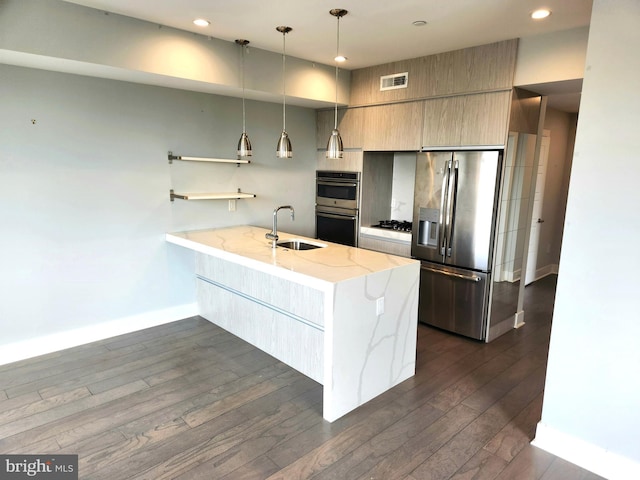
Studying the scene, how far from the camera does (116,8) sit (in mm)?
2824

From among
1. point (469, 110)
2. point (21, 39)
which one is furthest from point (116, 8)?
point (469, 110)

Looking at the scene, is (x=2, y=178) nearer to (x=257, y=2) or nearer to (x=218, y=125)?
(x=218, y=125)

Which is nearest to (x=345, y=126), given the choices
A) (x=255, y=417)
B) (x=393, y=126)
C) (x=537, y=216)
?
(x=393, y=126)

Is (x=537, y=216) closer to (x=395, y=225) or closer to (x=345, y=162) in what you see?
(x=395, y=225)

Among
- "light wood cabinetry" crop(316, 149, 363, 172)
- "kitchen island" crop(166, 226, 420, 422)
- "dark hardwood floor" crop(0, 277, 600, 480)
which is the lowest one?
"dark hardwood floor" crop(0, 277, 600, 480)

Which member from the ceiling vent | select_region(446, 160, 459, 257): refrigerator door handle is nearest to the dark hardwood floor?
select_region(446, 160, 459, 257): refrigerator door handle

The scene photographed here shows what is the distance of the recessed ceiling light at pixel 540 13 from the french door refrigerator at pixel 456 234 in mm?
1015

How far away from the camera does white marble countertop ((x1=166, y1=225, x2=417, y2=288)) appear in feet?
8.41

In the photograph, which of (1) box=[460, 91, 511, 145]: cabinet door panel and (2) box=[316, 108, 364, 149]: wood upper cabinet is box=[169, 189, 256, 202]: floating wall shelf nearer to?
(2) box=[316, 108, 364, 149]: wood upper cabinet

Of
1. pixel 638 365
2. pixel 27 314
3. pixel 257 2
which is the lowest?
pixel 27 314

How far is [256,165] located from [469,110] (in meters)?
2.29

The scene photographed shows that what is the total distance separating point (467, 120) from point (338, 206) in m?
1.83

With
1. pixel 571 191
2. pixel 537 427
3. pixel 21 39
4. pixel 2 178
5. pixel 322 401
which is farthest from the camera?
pixel 2 178

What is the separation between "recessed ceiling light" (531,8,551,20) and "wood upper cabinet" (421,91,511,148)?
24.8 inches
